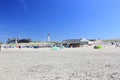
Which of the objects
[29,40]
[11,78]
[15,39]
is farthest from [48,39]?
[11,78]

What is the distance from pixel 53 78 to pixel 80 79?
1.08m

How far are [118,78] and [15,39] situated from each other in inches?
5673

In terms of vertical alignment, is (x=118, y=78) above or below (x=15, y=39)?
below

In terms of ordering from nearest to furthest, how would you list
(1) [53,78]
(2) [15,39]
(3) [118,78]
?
(3) [118,78]
(1) [53,78]
(2) [15,39]

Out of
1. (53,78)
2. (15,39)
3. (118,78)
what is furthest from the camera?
(15,39)

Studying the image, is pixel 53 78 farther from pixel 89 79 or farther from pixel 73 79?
pixel 89 79

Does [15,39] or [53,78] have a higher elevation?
[15,39]

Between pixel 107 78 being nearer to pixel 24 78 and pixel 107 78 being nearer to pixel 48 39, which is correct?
pixel 24 78

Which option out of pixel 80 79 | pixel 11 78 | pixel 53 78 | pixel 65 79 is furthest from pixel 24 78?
pixel 80 79

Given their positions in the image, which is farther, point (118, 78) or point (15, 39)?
point (15, 39)

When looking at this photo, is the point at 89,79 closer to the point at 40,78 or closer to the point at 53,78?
the point at 53,78

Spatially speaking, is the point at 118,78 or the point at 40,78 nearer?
the point at 118,78

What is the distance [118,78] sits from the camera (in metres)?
6.34

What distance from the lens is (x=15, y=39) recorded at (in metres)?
145
